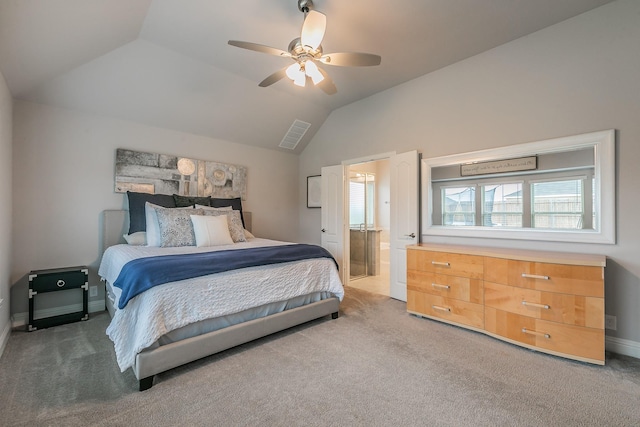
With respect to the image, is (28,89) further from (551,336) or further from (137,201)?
(551,336)

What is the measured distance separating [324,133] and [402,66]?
1867 mm

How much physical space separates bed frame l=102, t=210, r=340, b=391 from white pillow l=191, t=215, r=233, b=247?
100 cm

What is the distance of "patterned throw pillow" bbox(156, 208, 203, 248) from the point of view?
301 centimetres

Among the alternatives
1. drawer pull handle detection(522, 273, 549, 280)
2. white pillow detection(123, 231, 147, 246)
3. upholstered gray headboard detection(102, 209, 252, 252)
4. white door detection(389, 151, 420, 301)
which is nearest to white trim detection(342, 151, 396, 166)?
white door detection(389, 151, 420, 301)

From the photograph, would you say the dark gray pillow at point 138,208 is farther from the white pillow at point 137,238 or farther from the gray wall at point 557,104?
the gray wall at point 557,104

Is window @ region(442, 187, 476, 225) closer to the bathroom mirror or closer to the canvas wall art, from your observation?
the bathroom mirror

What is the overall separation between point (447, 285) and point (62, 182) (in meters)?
4.31

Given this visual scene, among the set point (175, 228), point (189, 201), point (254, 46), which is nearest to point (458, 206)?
point (254, 46)

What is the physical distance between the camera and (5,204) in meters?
2.46

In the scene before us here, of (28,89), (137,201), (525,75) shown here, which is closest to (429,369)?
(525,75)

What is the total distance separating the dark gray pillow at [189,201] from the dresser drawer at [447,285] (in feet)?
9.42

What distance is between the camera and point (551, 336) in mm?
2227

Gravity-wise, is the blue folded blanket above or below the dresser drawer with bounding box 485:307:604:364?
above

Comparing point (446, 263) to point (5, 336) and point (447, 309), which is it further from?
point (5, 336)
